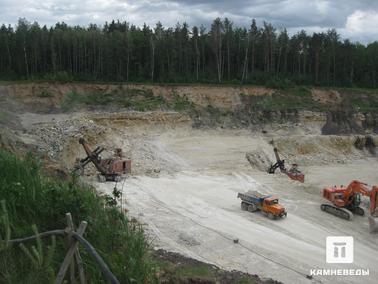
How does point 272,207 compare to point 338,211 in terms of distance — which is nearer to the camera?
point 272,207

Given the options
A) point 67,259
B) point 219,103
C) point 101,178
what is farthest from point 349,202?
point 219,103

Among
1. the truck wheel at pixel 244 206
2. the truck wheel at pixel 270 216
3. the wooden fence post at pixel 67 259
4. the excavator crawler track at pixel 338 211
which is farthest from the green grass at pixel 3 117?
the wooden fence post at pixel 67 259

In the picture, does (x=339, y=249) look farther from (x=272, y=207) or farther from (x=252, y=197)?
(x=252, y=197)

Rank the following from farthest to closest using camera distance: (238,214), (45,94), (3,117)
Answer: (45,94) < (3,117) < (238,214)

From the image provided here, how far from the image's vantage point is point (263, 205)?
68.0ft

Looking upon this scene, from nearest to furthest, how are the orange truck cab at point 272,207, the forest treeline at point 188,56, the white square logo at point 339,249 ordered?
the white square logo at point 339,249, the orange truck cab at point 272,207, the forest treeline at point 188,56

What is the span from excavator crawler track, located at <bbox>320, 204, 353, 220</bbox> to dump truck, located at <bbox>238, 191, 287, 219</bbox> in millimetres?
2720

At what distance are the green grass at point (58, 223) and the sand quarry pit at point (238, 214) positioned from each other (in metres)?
8.54

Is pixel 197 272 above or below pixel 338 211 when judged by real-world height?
above

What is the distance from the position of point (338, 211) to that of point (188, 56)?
142 ft

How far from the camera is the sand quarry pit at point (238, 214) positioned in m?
16.0

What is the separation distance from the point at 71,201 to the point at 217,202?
16.0m

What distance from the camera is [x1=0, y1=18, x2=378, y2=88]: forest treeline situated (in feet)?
187

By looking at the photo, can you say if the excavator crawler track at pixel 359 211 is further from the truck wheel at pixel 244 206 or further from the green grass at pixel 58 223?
the green grass at pixel 58 223
